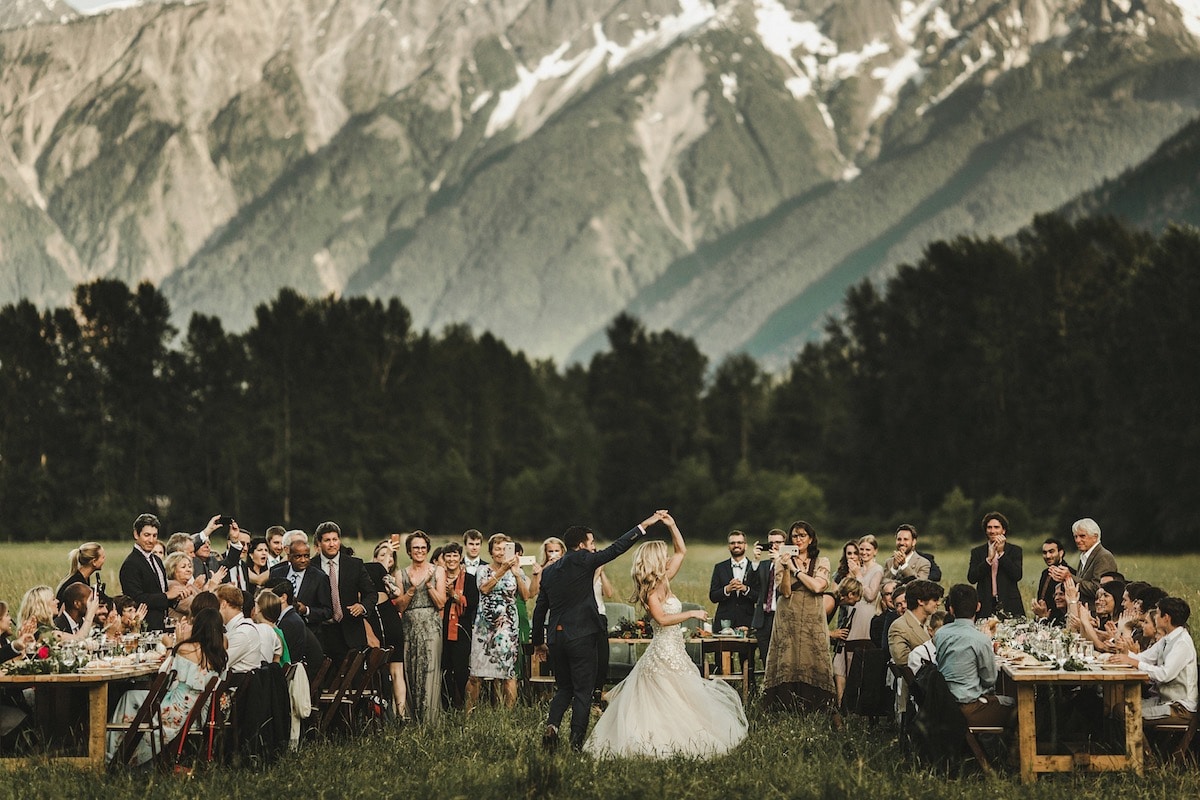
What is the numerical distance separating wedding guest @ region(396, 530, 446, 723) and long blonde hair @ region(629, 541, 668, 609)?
3221mm

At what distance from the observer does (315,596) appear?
14188 millimetres

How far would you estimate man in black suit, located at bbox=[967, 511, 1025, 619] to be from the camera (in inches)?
627

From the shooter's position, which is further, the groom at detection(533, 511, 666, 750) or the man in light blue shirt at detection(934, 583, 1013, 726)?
the groom at detection(533, 511, 666, 750)

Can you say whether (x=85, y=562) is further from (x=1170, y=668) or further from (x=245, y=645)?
(x=1170, y=668)

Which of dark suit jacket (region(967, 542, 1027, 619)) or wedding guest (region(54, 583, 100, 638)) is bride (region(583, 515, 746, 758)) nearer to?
dark suit jacket (region(967, 542, 1027, 619))

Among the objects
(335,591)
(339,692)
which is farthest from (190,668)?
(335,591)

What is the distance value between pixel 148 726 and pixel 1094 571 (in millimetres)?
9626

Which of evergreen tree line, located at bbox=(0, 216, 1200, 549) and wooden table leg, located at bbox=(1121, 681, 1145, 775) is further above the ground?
evergreen tree line, located at bbox=(0, 216, 1200, 549)

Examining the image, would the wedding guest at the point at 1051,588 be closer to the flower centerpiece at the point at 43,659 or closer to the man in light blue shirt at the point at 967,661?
the man in light blue shirt at the point at 967,661

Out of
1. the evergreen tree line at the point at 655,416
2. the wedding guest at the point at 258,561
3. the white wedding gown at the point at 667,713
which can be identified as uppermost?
the evergreen tree line at the point at 655,416

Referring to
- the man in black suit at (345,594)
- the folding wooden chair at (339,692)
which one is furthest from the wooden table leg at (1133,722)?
the man in black suit at (345,594)

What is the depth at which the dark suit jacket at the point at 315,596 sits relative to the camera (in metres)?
14.1

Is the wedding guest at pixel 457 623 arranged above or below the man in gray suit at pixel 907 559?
below

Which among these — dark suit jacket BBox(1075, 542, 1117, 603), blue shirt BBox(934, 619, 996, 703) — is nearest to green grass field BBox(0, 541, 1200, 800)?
blue shirt BBox(934, 619, 996, 703)
